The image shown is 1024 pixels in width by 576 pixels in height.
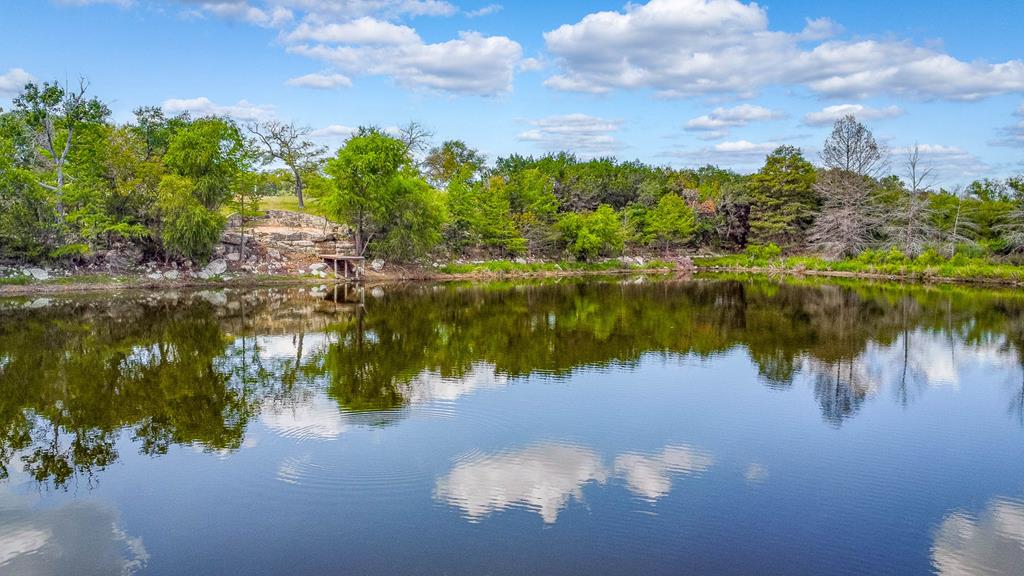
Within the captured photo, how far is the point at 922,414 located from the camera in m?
13.8

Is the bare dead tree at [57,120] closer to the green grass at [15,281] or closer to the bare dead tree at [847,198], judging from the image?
the green grass at [15,281]

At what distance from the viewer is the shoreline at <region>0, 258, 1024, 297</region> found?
3841cm

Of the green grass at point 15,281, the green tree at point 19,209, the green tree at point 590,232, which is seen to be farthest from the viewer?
the green tree at point 590,232

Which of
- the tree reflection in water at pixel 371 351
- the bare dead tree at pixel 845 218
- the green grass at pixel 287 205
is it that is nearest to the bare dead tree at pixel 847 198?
the bare dead tree at pixel 845 218

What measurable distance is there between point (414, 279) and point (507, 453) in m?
40.9

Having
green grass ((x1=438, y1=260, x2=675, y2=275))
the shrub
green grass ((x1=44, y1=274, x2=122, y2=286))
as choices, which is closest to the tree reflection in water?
green grass ((x1=44, y1=274, x2=122, y2=286))

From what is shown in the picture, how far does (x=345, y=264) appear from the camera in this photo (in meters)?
49.1

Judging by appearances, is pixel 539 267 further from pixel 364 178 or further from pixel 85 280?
pixel 85 280

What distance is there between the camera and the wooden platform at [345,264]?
48344 millimetres

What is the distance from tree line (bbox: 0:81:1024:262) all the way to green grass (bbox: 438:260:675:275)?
176cm

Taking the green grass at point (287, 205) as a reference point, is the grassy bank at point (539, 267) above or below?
below

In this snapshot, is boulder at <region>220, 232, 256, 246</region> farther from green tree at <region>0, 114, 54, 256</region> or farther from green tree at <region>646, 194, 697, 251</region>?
green tree at <region>646, 194, 697, 251</region>

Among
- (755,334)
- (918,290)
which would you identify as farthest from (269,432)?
(918,290)

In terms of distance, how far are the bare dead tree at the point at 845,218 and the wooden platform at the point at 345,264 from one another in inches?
1584
